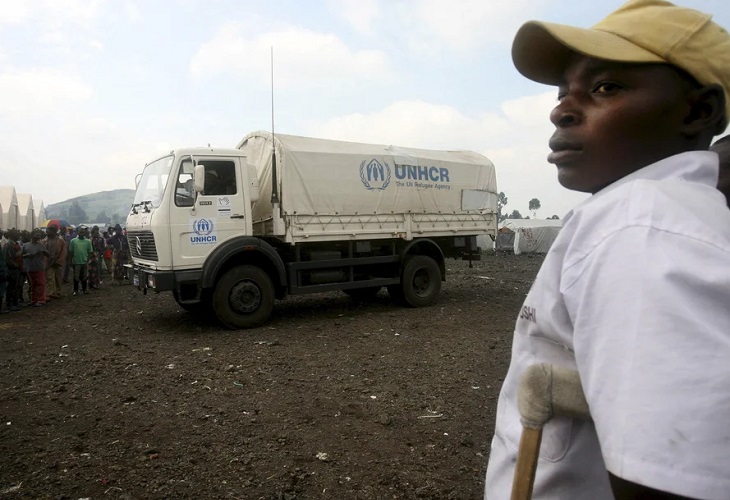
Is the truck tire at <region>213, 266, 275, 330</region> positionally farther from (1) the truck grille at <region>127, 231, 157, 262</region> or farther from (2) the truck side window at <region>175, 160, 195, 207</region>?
(2) the truck side window at <region>175, 160, 195, 207</region>

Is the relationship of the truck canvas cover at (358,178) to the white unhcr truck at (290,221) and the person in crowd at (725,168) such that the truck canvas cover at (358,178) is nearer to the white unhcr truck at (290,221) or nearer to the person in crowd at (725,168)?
the white unhcr truck at (290,221)

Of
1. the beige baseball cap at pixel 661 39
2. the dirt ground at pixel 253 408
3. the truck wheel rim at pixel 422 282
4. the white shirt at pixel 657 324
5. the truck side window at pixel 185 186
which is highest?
the truck side window at pixel 185 186

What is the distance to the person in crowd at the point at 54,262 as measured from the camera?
440 inches

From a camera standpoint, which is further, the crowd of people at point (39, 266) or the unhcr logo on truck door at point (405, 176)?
the crowd of people at point (39, 266)

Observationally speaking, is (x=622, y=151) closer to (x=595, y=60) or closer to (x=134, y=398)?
(x=595, y=60)

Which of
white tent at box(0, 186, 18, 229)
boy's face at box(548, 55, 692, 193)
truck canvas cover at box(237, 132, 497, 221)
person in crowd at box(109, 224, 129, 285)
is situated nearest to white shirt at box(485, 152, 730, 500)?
boy's face at box(548, 55, 692, 193)

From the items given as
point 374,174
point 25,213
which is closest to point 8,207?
point 25,213

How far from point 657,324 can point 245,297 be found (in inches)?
289

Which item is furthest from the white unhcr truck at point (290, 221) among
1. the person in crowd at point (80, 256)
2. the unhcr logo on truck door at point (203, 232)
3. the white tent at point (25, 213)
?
the white tent at point (25, 213)

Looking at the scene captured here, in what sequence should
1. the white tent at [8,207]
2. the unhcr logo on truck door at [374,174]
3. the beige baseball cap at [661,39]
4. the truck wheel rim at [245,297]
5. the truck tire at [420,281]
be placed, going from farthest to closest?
the white tent at [8,207] → the truck tire at [420,281] → the unhcr logo on truck door at [374,174] → the truck wheel rim at [245,297] → the beige baseball cap at [661,39]

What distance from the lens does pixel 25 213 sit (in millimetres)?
26484

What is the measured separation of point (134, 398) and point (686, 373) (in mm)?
5004

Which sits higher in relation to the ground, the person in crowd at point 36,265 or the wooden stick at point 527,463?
the wooden stick at point 527,463

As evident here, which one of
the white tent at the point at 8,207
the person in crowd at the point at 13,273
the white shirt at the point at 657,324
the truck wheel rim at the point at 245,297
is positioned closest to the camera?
the white shirt at the point at 657,324
